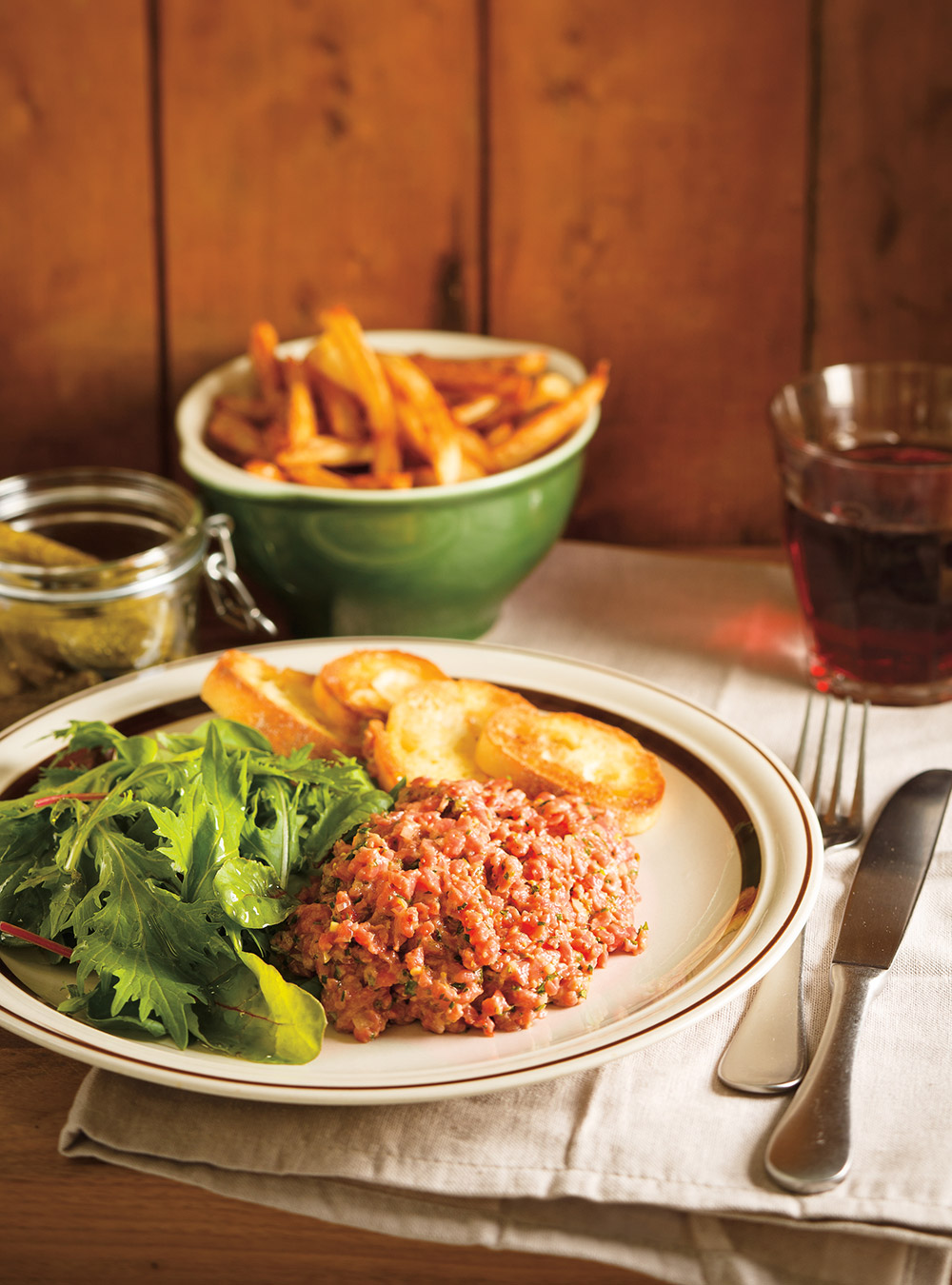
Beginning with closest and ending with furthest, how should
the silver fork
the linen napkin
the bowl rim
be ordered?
the linen napkin, the silver fork, the bowl rim

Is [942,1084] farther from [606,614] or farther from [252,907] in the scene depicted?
[606,614]

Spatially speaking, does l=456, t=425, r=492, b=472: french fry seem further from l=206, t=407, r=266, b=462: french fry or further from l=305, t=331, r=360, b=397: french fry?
l=206, t=407, r=266, b=462: french fry

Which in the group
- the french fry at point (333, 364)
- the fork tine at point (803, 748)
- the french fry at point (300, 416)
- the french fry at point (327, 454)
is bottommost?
the fork tine at point (803, 748)

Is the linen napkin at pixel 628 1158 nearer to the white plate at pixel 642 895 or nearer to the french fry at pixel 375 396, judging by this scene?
the white plate at pixel 642 895

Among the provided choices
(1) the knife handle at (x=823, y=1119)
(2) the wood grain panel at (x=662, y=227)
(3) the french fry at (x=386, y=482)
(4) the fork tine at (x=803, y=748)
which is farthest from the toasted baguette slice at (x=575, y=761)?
(2) the wood grain panel at (x=662, y=227)

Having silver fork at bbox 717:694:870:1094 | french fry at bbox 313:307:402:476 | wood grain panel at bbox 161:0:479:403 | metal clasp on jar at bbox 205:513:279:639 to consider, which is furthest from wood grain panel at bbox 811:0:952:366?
silver fork at bbox 717:694:870:1094

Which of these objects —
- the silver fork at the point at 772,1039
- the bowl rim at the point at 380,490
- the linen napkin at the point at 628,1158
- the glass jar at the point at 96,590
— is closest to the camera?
the linen napkin at the point at 628,1158

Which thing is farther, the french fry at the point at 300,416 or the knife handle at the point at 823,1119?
the french fry at the point at 300,416
